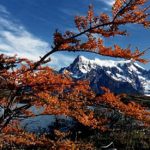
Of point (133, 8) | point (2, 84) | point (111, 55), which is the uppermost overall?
point (133, 8)

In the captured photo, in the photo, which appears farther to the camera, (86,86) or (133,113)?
(86,86)

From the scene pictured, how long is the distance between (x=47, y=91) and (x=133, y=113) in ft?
14.1

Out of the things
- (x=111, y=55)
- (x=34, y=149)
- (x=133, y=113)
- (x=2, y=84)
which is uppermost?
(x=111, y=55)

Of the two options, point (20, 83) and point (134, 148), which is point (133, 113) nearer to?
point (20, 83)

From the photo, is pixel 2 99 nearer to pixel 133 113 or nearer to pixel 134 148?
pixel 133 113

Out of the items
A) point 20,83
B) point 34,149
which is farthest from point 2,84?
point 34,149

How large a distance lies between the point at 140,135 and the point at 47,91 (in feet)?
71.3

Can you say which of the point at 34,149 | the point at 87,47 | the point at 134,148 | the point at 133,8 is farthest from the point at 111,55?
the point at 134,148

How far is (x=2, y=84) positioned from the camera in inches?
631

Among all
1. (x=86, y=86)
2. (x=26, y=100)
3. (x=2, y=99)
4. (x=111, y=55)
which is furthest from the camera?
(x=2, y=99)

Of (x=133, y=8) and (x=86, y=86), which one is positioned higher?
(x=133, y=8)

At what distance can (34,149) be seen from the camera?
29.8 m

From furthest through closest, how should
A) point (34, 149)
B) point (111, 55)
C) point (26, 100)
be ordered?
point (34, 149) → point (26, 100) → point (111, 55)

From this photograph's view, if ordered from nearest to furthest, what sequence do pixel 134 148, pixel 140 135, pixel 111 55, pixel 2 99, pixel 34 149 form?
pixel 111 55, pixel 2 99, pixel 34 149, pixel 134 148, pixel 140 135
